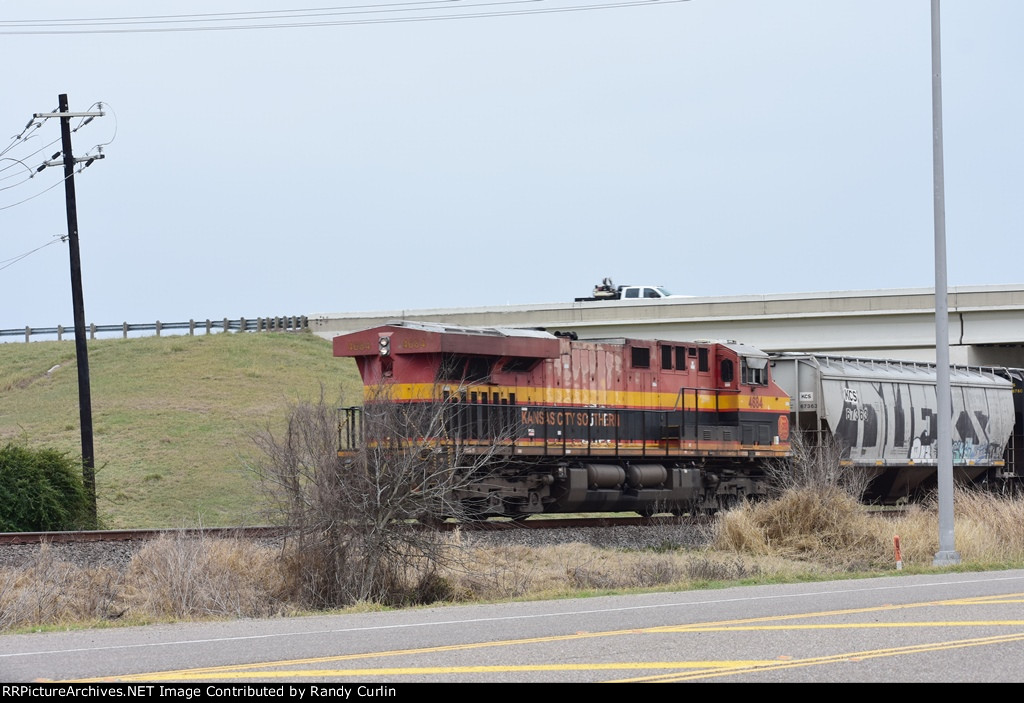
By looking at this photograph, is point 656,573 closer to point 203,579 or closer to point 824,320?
point 203,579

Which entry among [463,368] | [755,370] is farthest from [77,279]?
[755,370]

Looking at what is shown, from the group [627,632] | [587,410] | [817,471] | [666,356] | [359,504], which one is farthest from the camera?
[666,356]

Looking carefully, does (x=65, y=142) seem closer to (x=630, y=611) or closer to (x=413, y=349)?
(x=413, y=349)

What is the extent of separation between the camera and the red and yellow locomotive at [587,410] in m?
22.9

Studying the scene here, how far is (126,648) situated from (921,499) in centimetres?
2708

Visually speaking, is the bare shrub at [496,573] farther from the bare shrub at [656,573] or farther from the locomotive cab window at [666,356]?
the locomotive cab window at [666,356]

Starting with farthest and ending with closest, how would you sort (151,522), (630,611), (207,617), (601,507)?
(151,522)
(601,507)
(207,617)
(630,611)

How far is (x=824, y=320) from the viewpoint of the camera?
163 ft

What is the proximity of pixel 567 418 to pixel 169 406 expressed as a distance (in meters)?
28.4

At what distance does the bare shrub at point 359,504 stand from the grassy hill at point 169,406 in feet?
29.3

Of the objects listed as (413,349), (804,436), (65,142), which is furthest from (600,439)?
(65,142)

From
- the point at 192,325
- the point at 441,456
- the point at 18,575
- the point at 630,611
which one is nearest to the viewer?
the point at 630,611

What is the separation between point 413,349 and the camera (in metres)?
22.9

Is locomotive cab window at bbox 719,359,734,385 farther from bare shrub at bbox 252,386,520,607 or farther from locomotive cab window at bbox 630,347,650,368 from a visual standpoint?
bare shrub at bbox 252,386,520,607
